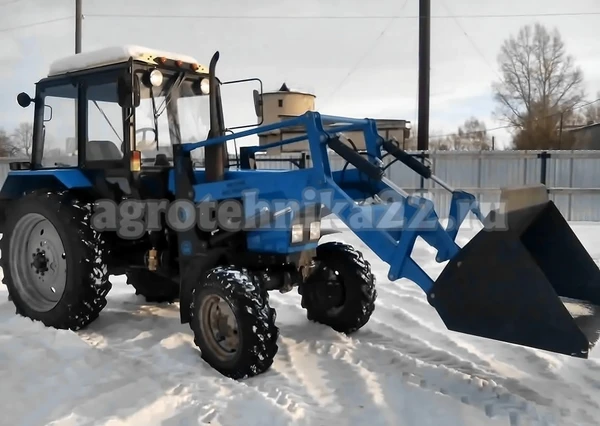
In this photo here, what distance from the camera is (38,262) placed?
521 centimetres

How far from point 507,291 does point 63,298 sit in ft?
11.4

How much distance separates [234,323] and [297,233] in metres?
0.83

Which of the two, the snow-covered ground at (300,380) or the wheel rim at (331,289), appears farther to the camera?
the wheel rim at (331,289)

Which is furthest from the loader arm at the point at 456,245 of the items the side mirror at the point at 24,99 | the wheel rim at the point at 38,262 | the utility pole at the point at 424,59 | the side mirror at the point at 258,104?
the utility pole at the point at 424,59

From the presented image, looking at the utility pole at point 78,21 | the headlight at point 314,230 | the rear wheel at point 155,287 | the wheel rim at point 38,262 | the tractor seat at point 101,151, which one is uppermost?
the utility pole at point 78,21

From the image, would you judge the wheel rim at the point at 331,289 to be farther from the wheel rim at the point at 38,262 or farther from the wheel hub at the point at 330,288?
the wheel rim at the point at 38,262

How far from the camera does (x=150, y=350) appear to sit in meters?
4.50

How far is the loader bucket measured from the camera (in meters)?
3.23

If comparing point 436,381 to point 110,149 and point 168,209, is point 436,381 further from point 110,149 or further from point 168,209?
point 110,149

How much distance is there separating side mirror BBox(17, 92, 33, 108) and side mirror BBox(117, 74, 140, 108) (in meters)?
1.44

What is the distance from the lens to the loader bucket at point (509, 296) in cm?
323

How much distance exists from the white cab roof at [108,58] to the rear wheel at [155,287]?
6.59ft

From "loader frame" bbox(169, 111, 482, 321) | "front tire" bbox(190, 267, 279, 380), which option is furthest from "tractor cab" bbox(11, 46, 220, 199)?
"front tire" bbox(190, 267, 279, 380)

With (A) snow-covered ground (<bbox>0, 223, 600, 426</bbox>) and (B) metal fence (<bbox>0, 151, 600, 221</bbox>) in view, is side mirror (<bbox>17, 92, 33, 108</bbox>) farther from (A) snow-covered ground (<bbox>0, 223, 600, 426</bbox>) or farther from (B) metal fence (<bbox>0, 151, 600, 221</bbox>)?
(B) metal fence (<bbox>0, 151, 600, 221</bbox>)
